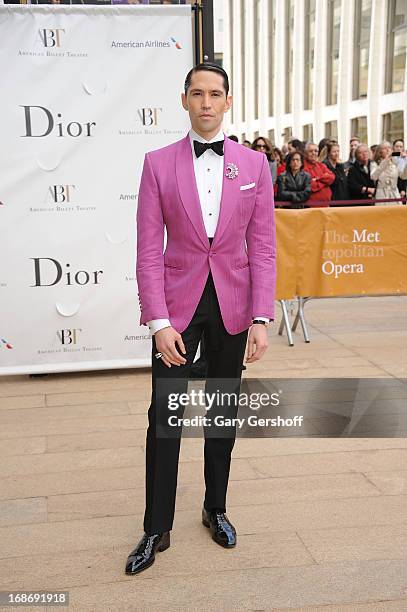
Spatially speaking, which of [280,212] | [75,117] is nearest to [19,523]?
[75,117]

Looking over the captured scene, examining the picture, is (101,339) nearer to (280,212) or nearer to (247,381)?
(247,381)

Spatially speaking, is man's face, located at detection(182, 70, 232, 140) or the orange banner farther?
the orange banner

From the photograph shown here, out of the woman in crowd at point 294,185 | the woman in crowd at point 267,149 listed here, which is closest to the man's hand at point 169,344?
the woman in crowd at point 294,185

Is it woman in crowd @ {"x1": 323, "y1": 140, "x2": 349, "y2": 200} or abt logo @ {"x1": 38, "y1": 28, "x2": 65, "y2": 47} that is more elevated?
abt logo @ {"x1": 38, "y1": 28, "x2": 65, "y2": 47}

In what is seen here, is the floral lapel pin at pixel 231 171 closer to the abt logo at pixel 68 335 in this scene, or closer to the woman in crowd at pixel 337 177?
the abt logo at pixel 68 335

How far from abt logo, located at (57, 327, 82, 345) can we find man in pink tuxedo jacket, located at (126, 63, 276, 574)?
2661 millimetres

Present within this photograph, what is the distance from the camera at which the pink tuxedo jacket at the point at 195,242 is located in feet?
9.39

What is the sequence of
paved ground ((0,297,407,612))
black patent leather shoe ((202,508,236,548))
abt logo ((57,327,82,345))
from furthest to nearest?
abt logo ((57,327,82,345)) < black patent leather shoe ((202,508,236,548)) < paved ground ((0,297,407,612))

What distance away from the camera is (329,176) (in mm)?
9430

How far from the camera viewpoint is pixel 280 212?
6570 mm

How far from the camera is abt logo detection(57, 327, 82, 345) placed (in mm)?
5562

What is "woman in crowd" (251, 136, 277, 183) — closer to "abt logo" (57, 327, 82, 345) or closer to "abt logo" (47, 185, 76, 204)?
"abt logo" (47, 185, 76, 204)

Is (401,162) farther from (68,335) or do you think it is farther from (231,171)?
(231,171)

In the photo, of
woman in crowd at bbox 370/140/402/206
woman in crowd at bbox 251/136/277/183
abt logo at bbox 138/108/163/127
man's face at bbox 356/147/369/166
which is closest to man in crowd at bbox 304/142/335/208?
woman in crowd at bbox 251/136/277/183
